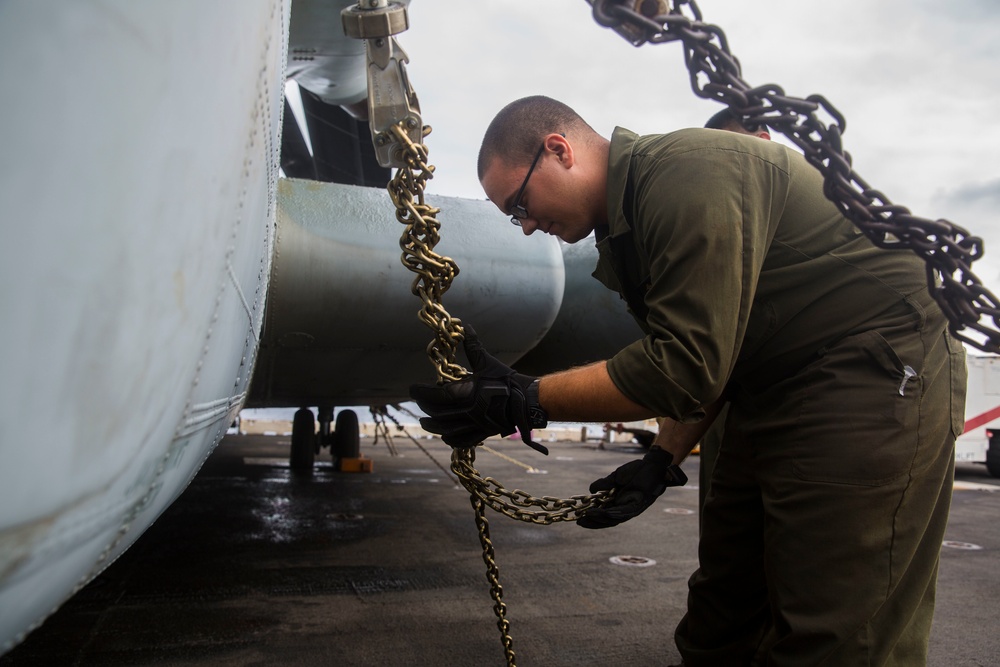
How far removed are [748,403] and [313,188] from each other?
2.32m

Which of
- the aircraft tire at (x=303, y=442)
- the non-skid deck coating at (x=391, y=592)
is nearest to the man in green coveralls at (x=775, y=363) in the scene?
the non-skid deck coating at (x=391, y=592)

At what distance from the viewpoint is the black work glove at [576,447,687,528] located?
6.97ft

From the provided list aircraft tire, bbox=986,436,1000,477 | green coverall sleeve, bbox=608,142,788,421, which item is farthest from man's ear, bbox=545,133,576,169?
aircraft tire, bbox=986,436,1000,477

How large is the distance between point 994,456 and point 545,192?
47.2ft

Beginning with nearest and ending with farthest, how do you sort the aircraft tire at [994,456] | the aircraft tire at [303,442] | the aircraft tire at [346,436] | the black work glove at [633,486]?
the black work glove at [633,486], the aircraft tire at [303,442], the aircraft tire at [346,436], the aircraft tire at [994,456]

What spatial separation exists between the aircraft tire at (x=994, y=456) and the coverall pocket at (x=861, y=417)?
45.6ft

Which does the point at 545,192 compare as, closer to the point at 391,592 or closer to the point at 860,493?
the point at 860,493

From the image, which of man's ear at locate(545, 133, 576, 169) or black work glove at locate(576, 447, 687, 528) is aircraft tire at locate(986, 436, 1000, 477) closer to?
black work glove at locate(576, 447, 687, 528)

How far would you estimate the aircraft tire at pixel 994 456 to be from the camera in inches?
521

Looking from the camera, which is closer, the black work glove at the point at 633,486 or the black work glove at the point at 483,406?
the black work glove at the point at 483,406

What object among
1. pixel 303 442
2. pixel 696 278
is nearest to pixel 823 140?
pixel 696 278

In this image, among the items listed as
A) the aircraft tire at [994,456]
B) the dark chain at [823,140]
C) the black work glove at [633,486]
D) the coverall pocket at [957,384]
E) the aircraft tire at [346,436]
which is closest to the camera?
the dark chain at [823,140]

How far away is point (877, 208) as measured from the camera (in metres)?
1.63

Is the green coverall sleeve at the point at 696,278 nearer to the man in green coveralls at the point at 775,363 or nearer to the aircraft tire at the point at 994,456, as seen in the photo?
the man in green coveralls at the point at 775,363
